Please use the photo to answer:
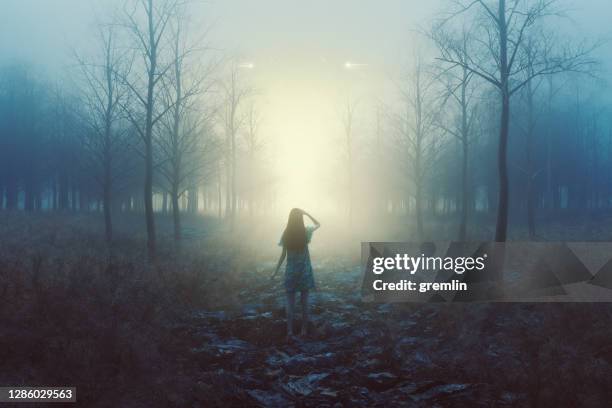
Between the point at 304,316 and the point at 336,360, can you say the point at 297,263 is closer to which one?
the point at 304,316

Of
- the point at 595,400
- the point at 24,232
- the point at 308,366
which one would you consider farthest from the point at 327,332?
the point at 24,232

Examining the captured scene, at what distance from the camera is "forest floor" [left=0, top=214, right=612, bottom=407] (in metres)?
5.09

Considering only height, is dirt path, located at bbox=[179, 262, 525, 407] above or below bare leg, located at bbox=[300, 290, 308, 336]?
below

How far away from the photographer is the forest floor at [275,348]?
5090 millimetres

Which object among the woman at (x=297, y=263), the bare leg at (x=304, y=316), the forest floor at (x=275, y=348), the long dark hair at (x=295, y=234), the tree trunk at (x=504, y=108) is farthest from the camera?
the tree trunk at (x=504, y=108)

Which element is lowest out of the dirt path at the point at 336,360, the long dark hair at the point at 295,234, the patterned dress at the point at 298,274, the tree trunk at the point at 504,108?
the dirt path at the point at 336,360

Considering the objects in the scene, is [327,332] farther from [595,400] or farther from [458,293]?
[595,400]

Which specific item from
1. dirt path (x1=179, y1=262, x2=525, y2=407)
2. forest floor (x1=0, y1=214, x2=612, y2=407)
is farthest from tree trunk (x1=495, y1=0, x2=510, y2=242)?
dirt path (x1=179, y1=262, x2=525, y2=407)

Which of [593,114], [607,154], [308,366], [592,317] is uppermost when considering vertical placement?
[593,114]

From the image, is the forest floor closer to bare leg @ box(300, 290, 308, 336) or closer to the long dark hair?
bare leg @ box(300, 290, 308, 336)

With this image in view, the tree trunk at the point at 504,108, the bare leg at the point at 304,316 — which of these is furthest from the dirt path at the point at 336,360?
the tree trunk at the point at 504,108

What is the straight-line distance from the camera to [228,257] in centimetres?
1633

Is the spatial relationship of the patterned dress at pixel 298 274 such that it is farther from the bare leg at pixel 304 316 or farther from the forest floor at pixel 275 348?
the forest floor at pixel 275 348

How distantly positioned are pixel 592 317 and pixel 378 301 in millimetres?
4302
